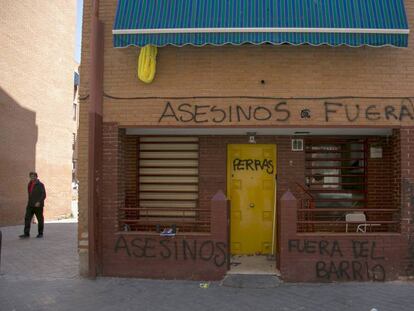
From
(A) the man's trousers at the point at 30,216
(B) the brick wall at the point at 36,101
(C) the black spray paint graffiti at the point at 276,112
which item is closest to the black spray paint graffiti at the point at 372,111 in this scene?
(C) the black spray paint graffiti at the point at 276,112

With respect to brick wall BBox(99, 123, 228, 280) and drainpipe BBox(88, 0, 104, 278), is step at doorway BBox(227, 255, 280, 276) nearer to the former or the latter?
brick wall BBox(99, 123, 228, 280)

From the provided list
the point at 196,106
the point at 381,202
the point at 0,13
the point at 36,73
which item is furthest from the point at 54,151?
the point at 381,202

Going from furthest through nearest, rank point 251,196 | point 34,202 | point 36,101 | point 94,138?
point 36,101 < point 34,202 < point 251,196 < point 94,138

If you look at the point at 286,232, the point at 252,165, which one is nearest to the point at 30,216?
the point at 252,165

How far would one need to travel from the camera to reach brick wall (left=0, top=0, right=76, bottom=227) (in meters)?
15.6

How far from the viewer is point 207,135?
9.78 m

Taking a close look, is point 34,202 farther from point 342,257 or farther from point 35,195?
point 342,257

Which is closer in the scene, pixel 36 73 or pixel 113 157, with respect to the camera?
pixel 113 157

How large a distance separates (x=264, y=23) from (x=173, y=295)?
4.48 meters

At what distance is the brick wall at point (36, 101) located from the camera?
1555cm

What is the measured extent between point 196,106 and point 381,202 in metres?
4.31

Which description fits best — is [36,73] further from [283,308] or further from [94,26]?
[283,308]

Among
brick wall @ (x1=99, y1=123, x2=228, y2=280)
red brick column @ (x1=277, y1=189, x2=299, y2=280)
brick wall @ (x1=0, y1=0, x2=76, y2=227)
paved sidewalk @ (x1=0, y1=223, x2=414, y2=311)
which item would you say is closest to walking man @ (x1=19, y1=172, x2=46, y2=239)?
brick wall @ (x1=0, y1=0, x2=76, y2=227)

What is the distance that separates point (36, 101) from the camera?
57.3 feet
